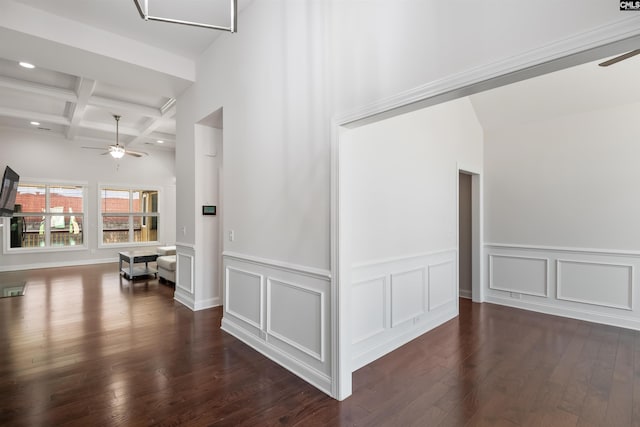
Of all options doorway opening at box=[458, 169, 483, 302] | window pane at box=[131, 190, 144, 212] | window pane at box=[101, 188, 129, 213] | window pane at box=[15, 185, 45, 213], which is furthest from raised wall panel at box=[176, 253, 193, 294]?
window pane at box=[15, 185, 45, 213]

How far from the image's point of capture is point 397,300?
3.31m

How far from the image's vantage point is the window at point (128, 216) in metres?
9.15

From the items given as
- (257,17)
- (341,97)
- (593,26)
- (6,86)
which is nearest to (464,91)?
(593,26)

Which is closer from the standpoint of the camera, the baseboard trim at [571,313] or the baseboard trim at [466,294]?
the baseboard trim at [571,313]

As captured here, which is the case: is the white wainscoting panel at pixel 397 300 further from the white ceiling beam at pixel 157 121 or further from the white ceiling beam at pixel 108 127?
the white ceiling beam at pixel 108 127

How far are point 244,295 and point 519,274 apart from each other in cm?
400

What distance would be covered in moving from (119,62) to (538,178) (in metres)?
5.89

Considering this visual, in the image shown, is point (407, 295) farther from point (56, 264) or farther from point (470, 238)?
point (56, 264)

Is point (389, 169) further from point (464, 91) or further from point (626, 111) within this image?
point (626, 111)

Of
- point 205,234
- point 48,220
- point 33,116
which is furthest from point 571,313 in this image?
point 48,220

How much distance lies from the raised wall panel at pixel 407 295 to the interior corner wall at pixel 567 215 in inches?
78.8

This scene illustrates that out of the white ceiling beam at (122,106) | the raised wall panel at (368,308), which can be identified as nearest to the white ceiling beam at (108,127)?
the white ceiling beam at (122,106)

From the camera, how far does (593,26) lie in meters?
1.29

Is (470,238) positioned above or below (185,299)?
above
